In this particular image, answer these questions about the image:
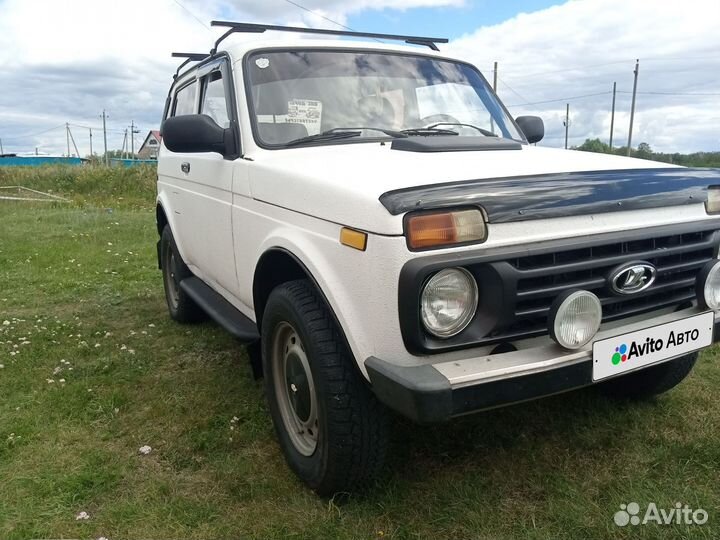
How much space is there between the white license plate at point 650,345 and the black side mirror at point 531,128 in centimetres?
187

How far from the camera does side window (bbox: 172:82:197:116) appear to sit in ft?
15.3

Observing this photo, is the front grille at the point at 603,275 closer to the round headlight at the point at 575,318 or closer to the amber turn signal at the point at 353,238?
the round headlight at the point at 575,318

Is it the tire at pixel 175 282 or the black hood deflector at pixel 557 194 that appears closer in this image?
the black hood deflector at pixel 557 194

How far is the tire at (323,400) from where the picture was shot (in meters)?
2.44

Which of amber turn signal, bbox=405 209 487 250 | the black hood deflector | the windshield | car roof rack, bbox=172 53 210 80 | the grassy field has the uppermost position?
car roof rack, bbox=172 53 210 80

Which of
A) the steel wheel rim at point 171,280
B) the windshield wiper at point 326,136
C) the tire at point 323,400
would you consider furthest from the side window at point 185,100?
the tire at point 323,400

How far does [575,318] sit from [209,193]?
2436 millimetres

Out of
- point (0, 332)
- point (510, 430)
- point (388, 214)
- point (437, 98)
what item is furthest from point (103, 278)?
point (388, 214)

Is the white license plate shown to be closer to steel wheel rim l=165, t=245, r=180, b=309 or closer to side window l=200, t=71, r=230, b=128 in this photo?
side window l=200, t=71, r=230, b=128

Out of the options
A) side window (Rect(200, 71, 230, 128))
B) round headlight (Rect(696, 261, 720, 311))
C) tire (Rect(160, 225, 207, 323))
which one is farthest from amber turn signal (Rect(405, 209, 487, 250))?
tire (Rect(160, 225, 207, 323))

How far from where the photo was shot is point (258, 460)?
3.10m

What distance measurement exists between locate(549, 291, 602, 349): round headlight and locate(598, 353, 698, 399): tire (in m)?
1.27

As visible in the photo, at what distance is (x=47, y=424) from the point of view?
3559 millimetres

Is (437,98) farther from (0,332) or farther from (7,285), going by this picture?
(7,285)
